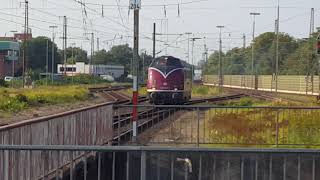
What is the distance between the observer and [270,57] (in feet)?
355

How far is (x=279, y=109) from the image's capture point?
53.2ft

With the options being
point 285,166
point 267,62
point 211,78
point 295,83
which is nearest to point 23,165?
point 285,166

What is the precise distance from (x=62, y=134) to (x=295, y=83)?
65802 millimetres

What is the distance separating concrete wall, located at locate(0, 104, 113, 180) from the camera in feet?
28.1

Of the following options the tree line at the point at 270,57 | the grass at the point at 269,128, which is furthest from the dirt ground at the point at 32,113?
the tree line at the point at 270,57

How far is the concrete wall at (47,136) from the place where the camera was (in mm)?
8570

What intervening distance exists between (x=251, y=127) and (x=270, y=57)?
93.8m

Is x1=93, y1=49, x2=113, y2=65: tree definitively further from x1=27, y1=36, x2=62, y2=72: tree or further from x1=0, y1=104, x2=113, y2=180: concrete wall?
x1=0, y1=104, x2=113, y2=180: concrete wall

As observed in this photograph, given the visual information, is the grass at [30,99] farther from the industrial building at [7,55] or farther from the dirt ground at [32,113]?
the industrial building at [7,55]

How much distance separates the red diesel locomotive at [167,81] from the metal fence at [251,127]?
21337mm

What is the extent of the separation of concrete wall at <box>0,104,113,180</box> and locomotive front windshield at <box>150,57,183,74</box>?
74.8 ft

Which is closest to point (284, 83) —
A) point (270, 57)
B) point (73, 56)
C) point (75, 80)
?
point (270, 57)

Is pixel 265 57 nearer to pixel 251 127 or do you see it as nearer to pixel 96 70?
pixel 96 70

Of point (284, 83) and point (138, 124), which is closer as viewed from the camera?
point (138, 124)
